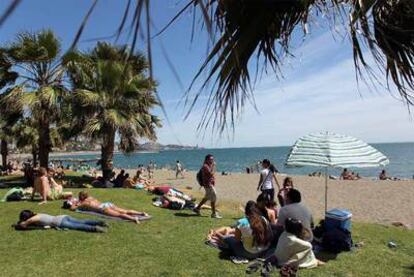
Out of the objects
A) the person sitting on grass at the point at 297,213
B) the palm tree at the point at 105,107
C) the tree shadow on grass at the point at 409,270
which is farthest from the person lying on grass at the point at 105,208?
the palm tree at the point at 105,107

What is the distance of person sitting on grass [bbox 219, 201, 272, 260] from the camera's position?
25.0 feet

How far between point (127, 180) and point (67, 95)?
3.82 metres

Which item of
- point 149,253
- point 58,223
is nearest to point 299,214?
point 149,253

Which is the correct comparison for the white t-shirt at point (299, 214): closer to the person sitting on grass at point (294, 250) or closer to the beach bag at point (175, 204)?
the person sitting on grass at point (294, 250)

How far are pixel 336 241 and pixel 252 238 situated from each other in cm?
150

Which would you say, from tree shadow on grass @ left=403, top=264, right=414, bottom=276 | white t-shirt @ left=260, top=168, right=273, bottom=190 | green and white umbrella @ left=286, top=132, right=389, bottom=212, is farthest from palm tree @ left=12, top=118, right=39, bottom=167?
tree shadow on grass @ left=403, top=264, right=414, bottom=276

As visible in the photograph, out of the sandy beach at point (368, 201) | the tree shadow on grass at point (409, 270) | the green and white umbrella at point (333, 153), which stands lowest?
the sandy beach at point (368, 201)

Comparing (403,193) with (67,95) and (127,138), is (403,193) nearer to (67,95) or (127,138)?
(127,138)

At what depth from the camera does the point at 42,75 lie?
17625 mm

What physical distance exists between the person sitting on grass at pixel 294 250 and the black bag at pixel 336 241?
3.42 feet

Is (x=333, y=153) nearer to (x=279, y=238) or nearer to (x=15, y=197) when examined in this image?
(x=279, y=238)

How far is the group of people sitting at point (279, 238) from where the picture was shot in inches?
275

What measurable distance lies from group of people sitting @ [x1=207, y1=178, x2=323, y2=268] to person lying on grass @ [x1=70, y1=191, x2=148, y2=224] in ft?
9.38

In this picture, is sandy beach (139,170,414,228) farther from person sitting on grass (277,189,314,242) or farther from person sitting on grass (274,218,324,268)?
person sitting on grass (274,218,324,268)
